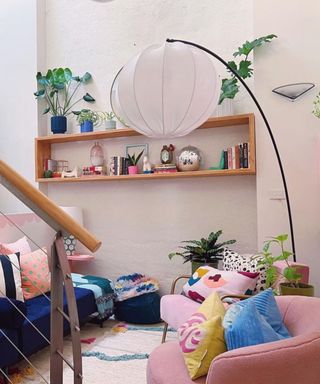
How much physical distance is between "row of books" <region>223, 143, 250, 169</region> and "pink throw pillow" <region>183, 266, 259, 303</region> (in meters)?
1.13

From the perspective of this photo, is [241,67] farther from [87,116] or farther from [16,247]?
[16,247]

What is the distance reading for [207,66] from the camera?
2.24 meters

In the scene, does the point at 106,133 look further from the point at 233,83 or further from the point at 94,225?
the point at 233,83

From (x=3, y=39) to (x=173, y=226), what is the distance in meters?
3.38

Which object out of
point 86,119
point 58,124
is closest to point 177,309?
point 86,119

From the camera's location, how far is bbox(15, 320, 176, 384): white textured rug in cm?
235

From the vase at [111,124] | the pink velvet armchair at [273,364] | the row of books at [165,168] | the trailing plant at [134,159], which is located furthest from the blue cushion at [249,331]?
the vase at [111,124]

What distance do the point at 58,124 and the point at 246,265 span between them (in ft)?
9.06

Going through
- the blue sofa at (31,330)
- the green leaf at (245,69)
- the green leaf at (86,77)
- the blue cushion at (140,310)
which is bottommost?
the blue cushion at (140,310)

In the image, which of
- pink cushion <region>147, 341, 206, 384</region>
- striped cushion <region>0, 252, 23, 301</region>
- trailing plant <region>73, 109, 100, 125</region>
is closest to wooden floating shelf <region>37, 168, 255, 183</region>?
trailing plant <region>73, 109, 100, 125</region>

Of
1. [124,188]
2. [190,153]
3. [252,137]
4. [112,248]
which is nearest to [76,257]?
[112,248]

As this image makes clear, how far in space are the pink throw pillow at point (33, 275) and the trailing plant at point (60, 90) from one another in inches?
78.7

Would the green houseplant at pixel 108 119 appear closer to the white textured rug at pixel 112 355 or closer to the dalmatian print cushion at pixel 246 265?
the dalmatian print cushion at pixel 246 265

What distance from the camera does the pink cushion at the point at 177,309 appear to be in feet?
7.62
